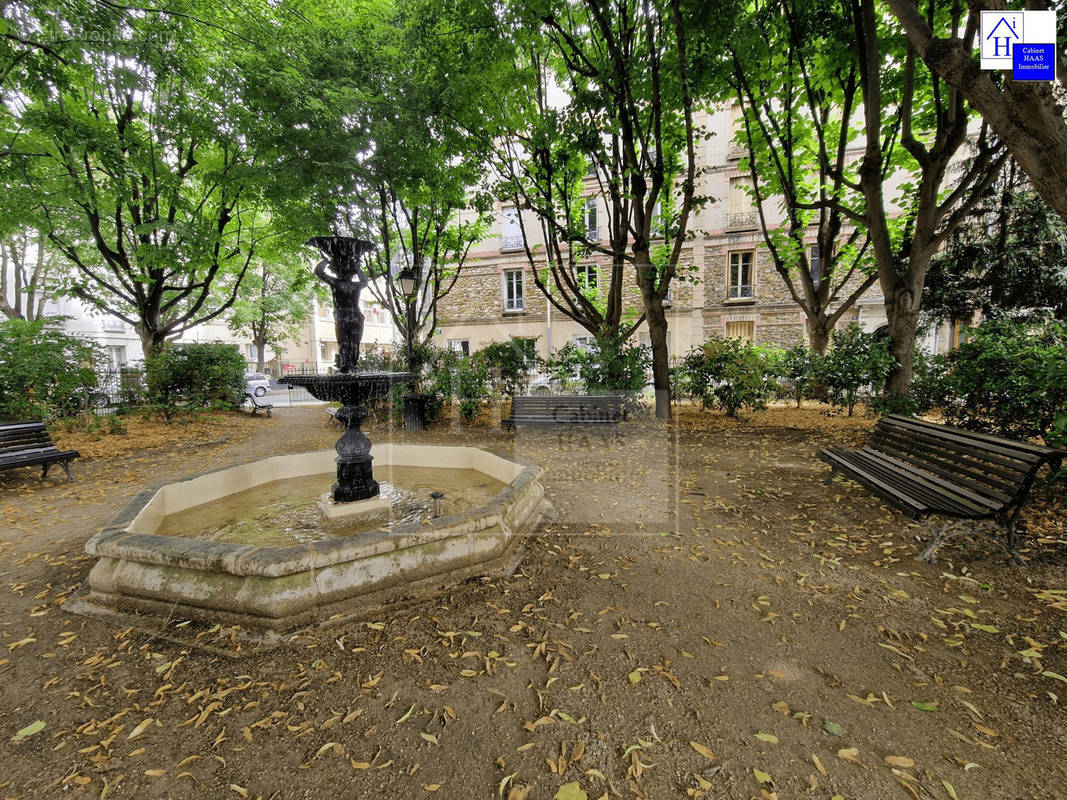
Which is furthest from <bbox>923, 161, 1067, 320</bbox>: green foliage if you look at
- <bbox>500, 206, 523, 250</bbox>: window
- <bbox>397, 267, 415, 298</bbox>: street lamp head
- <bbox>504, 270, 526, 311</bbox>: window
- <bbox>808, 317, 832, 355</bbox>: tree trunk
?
<bbox>500, 206, 523, 250</bbox>: window

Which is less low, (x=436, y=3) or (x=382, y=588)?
(x=436, y=3)

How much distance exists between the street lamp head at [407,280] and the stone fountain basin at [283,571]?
747cm

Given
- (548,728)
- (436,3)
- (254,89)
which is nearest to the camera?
(548,728)

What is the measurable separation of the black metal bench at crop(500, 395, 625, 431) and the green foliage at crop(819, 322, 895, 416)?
15.5 ft

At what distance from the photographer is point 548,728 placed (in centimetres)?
201

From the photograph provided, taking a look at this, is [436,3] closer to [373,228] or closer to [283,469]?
[373,228]

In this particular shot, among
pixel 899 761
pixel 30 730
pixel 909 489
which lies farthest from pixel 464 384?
pixel 899 761

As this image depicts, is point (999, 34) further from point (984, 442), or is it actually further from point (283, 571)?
point (283, 571)

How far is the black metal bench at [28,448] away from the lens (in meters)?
5.66

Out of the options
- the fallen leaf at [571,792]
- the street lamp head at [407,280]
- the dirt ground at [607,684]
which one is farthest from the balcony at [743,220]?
the fallen leaf at [571,792]

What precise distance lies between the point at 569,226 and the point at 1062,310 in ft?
39.1

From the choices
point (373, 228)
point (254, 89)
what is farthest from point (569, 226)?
point (254, 89)

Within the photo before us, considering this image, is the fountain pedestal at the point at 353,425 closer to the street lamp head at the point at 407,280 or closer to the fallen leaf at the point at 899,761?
the fallen leaf at the point at 899,761

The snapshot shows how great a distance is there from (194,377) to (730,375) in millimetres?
13375
